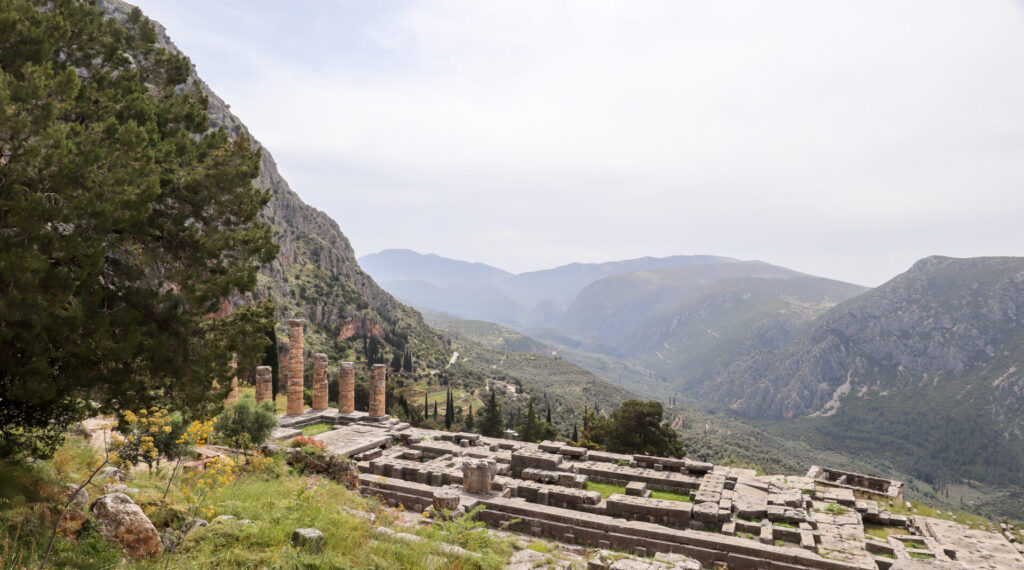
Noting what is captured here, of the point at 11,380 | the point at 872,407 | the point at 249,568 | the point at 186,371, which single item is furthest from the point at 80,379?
the point at 872,407

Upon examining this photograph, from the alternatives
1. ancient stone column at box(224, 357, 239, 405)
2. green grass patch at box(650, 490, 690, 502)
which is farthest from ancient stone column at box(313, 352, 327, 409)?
green grass patch at box(650, 490, 690, 502)

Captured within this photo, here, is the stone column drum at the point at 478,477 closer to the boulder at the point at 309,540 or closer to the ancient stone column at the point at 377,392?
the boulder at the point at 309,540

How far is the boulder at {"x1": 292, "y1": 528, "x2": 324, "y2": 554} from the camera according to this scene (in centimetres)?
791

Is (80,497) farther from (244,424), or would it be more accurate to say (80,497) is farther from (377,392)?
(377,392)

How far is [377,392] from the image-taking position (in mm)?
29656

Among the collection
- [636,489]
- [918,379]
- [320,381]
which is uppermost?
[320,381]

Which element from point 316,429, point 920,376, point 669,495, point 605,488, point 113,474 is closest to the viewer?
point 113,474

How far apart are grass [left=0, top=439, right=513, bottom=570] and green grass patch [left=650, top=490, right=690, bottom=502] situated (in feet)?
34.7

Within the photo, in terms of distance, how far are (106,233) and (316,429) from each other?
66.4ft

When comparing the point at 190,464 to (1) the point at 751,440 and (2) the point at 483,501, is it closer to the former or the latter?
(2) the point at 483,501

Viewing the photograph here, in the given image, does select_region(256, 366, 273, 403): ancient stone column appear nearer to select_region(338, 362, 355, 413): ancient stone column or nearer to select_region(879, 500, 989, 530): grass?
select_region(338, 362, 355, 413): ancient stone column

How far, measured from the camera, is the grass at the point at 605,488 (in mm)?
20400

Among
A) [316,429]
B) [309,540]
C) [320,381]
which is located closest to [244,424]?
[316,429]

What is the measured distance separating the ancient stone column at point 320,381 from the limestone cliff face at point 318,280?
37348 millimetres
